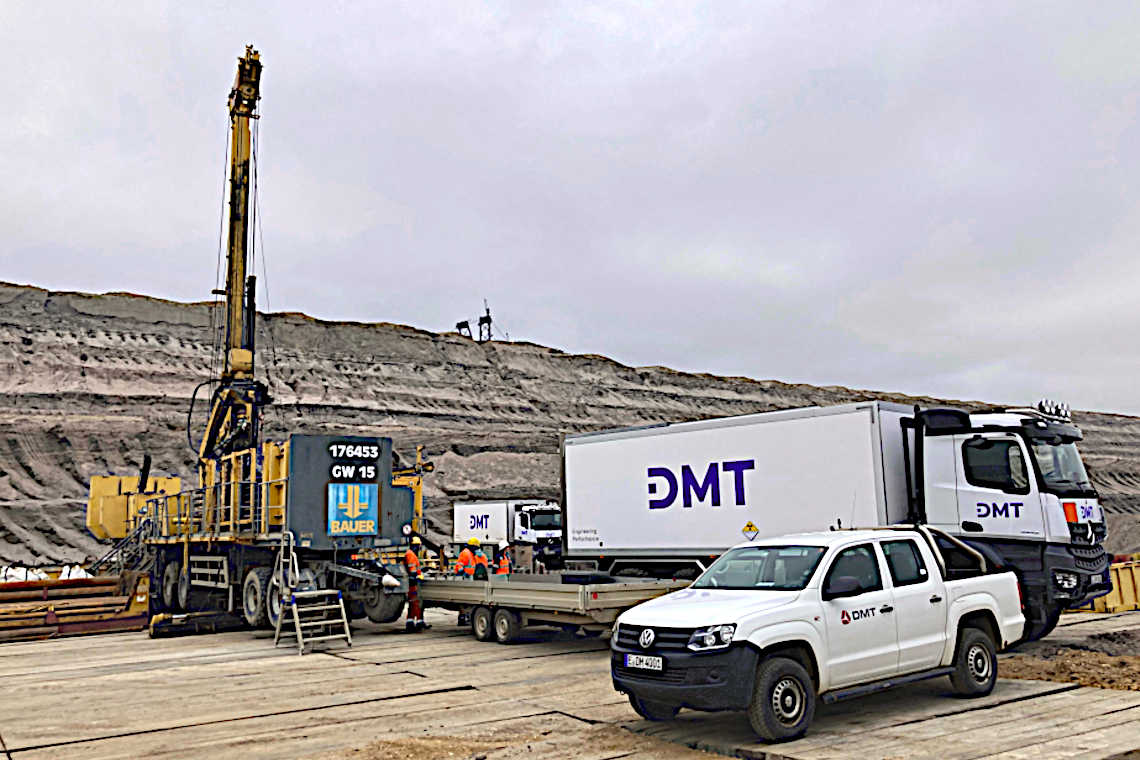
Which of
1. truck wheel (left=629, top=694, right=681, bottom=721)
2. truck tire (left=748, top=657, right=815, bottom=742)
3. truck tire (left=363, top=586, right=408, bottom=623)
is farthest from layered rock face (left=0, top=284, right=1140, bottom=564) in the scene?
truck tire (left=748, top=657, right=815, bottom=742)

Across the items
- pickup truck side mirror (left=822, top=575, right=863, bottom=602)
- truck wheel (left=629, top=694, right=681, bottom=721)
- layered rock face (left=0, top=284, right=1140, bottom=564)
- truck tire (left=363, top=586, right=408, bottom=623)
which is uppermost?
layered rock face (left=0, top=284, right=1140, bottom=564)

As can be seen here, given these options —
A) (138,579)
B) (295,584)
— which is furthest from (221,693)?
(138,579)

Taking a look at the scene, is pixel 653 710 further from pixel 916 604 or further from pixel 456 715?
pixel 916 604

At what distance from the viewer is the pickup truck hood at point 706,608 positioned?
25.2 feet

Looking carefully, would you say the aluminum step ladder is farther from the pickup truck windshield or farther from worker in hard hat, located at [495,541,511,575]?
the pickup truck windshield

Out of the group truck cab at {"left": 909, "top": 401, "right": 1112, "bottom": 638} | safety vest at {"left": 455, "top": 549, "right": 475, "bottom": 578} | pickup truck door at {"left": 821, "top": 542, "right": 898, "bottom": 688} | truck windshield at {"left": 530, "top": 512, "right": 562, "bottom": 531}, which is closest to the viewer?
pickup truck door at {"left": 821, "top": 542, "right": 898, "bottom": 688}

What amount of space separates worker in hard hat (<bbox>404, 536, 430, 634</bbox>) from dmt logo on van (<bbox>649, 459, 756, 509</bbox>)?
4.74 meters

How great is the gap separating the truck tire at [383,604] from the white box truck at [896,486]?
15.2ft

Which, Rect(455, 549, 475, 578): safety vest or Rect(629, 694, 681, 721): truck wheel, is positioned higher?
Rect(455, 549, 475, 578): safety vest

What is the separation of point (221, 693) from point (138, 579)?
1220 centimetres

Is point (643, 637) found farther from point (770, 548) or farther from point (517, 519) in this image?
point (517, 519)

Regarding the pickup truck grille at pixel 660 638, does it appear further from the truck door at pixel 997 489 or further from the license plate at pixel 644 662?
the truck door at pixel 997 489

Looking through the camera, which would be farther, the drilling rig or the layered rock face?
the layered rock face

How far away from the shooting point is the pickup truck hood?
25.2 feet
